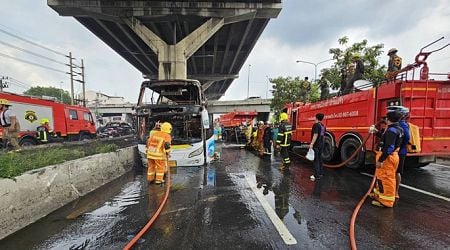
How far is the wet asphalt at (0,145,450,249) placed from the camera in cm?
343

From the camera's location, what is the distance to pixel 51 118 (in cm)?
1531

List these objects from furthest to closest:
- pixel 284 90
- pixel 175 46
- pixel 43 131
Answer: pixel 284 90
pixel 175 46
pixel 43 131

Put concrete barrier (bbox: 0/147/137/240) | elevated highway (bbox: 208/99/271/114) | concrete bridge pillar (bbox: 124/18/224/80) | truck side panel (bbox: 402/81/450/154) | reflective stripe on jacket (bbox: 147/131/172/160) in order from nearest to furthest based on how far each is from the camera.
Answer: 1. concrete barrier (bbox: 0/147/137/240)
2. reflective stripe on jacket (bbox: 147/131/172/160)
3. truck side panel (bbox: 402/81/450/154)
4. concrete bridge pillar (bbox: 124/18/224/80)
5. elevated highway (bbox: 208/99/271/114)

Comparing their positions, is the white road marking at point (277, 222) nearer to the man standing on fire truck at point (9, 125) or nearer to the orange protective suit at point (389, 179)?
the orange protective suit at point (389, 179)

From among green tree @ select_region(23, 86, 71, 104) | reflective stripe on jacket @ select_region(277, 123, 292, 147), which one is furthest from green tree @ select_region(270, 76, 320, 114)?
green tree @ select_region(23, 86, 71, 104)

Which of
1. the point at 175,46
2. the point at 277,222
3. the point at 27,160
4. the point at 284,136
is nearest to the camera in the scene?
the point at 277,222

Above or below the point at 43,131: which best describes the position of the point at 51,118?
above

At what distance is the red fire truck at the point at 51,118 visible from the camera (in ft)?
43.5

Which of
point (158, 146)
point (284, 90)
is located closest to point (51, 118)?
point (158, 146)

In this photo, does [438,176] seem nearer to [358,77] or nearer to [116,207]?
[358,77]

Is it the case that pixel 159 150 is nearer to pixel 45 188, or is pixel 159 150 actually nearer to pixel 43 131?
pixel 45 188

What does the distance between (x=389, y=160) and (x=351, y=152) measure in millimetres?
3974

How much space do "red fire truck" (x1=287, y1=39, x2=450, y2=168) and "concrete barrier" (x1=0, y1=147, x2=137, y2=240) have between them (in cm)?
685

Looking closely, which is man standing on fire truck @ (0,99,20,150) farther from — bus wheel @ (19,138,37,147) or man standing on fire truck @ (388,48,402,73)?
man standing on fire truck @ (388,48,402,73)
